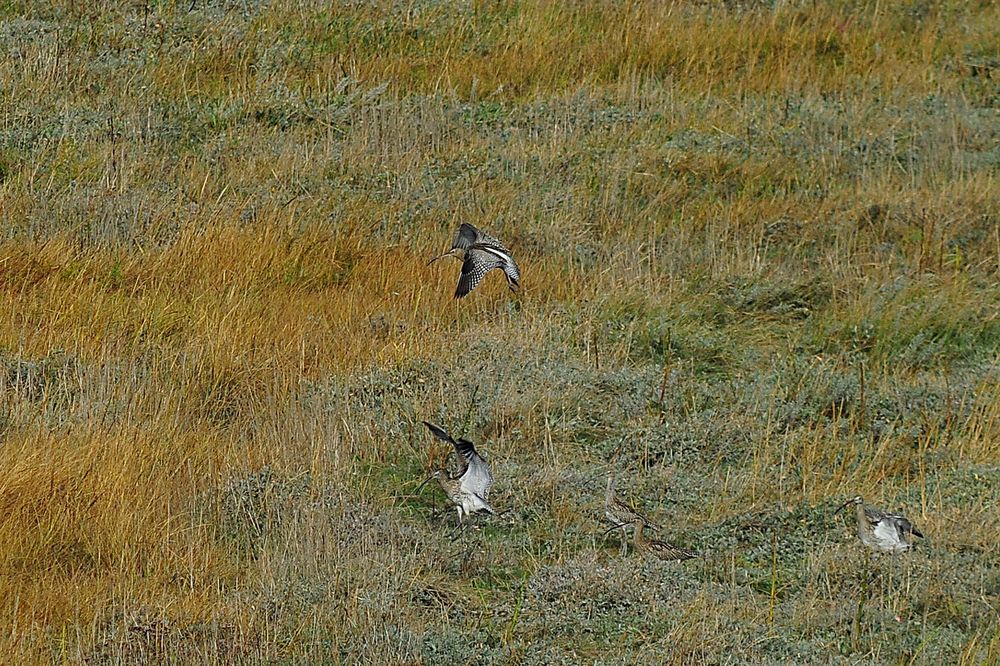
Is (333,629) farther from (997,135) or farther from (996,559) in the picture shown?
(997,135)

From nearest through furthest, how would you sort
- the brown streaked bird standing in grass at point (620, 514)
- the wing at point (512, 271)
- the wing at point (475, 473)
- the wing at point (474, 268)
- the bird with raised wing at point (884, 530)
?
the bird with raised wing at point (884, 530) < the brown streaked bird standing in grass at point (620, 514) < the wing at point (475, 473) < the wing at point (474, 268) < the wing at point (512, 271)

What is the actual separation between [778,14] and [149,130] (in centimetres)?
502

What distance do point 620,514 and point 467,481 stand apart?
0.58m

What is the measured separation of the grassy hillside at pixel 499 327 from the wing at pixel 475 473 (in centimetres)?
12

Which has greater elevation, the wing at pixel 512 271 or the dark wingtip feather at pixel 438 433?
the dark wingtip feather at pixel 438 433

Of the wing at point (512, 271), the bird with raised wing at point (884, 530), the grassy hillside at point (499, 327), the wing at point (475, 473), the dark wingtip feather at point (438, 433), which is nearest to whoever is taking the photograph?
the grassy hillside at point (499, 327)

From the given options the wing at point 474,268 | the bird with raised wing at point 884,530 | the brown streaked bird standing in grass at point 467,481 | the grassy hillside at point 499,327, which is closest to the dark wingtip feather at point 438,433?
the brown streaked bird standing in grass at point 467,481

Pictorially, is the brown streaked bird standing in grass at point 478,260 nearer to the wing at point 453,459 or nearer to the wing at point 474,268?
the wing at point 474,268

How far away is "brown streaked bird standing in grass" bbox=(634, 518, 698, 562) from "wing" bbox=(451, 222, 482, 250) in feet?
8.05

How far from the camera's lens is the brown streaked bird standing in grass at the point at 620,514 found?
5094 millimetres

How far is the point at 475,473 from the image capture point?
524cm

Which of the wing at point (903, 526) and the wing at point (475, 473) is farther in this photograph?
the wing at point (475, 473)

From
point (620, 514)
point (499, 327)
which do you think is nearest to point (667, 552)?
point (620, 514)

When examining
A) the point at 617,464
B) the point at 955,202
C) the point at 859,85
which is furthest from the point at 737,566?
the point at 859,85
